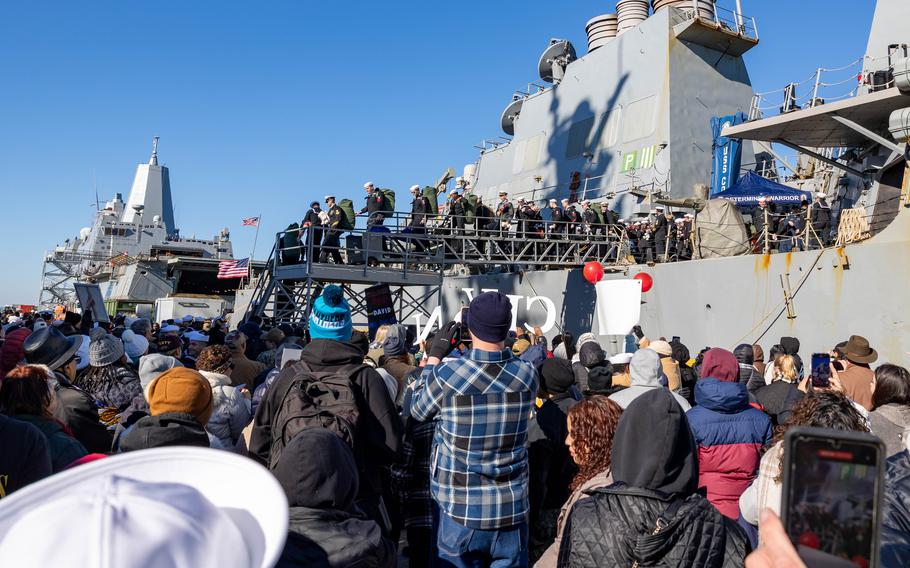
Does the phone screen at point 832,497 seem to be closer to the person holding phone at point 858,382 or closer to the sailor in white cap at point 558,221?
the person holding phone at point 858,382

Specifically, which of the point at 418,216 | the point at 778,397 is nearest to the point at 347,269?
the point at 418,216

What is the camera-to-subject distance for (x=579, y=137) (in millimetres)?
22594

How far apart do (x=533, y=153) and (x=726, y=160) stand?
7.33m

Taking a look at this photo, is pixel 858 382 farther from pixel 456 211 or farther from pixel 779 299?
pixel 456 211

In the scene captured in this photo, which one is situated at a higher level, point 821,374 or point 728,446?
point 821,374

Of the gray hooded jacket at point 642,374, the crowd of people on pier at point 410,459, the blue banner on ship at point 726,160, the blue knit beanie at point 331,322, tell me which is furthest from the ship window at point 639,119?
the blue knit beanie at point 331,322

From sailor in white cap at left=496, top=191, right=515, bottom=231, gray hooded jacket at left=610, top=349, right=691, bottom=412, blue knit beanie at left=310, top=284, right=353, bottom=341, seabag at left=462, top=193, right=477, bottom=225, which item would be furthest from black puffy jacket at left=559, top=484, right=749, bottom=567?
sailor in white cap at left=496, top=191, right=515, bottom=231

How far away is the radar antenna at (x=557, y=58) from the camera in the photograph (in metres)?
24.7

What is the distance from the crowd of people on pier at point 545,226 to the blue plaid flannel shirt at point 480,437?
1050 cm

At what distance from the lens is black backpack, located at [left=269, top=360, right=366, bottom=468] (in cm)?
305

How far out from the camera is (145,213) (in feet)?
160

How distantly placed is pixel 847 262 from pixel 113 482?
1267 centimetres

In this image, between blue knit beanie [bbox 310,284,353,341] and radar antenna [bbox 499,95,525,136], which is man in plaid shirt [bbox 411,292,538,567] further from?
radar antenna [bbox 499,95,525,136]

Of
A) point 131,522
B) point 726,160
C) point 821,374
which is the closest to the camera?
point 131,522
